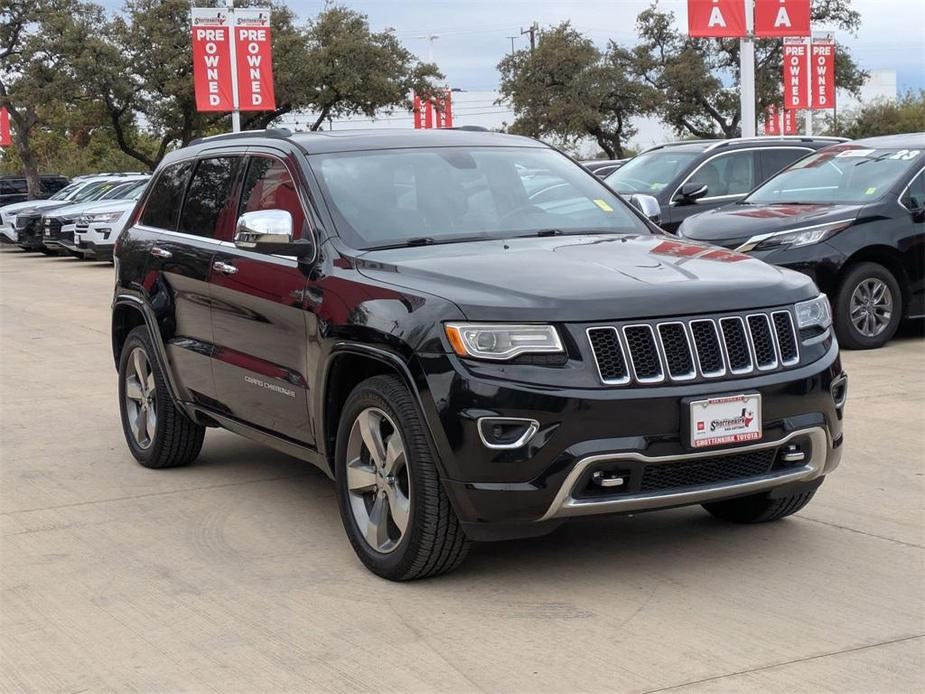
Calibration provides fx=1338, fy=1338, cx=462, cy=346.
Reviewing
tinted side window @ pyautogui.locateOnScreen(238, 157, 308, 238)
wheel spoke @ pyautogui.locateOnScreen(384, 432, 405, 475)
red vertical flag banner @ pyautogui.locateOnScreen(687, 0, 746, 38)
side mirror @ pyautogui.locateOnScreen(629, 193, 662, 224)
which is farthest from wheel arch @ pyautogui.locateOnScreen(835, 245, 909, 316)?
red vertical flag banner @ pyautogui.locateOnScreen(687, 0, 746, 38)

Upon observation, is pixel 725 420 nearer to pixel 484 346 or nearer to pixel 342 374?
pixel 484 346

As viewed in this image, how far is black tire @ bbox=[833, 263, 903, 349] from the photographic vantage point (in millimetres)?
10984

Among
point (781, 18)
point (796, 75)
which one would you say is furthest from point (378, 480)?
point (796, 75)

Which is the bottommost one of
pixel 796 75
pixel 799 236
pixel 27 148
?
pixel 799 236

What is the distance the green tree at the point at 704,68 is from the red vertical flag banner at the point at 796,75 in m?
20.8

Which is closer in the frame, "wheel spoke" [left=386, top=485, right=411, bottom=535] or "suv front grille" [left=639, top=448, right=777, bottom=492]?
"suv front grille" [left=639, top=448, right=777, bottom=492]

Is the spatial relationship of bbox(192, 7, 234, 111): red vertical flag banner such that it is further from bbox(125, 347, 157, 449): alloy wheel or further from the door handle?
the door handle

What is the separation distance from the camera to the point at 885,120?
60625mm

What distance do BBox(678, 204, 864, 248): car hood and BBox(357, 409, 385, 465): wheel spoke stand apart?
20.9ft

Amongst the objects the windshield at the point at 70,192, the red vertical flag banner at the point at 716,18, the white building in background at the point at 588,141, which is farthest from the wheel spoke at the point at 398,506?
the white building in background at the point at 588,141

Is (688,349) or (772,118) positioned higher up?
(772,118)

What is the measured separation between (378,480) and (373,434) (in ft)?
0.59

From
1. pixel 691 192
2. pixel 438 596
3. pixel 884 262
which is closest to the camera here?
pixel 438 596

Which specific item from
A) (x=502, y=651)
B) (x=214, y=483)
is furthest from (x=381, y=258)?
(x=214, y=483)
